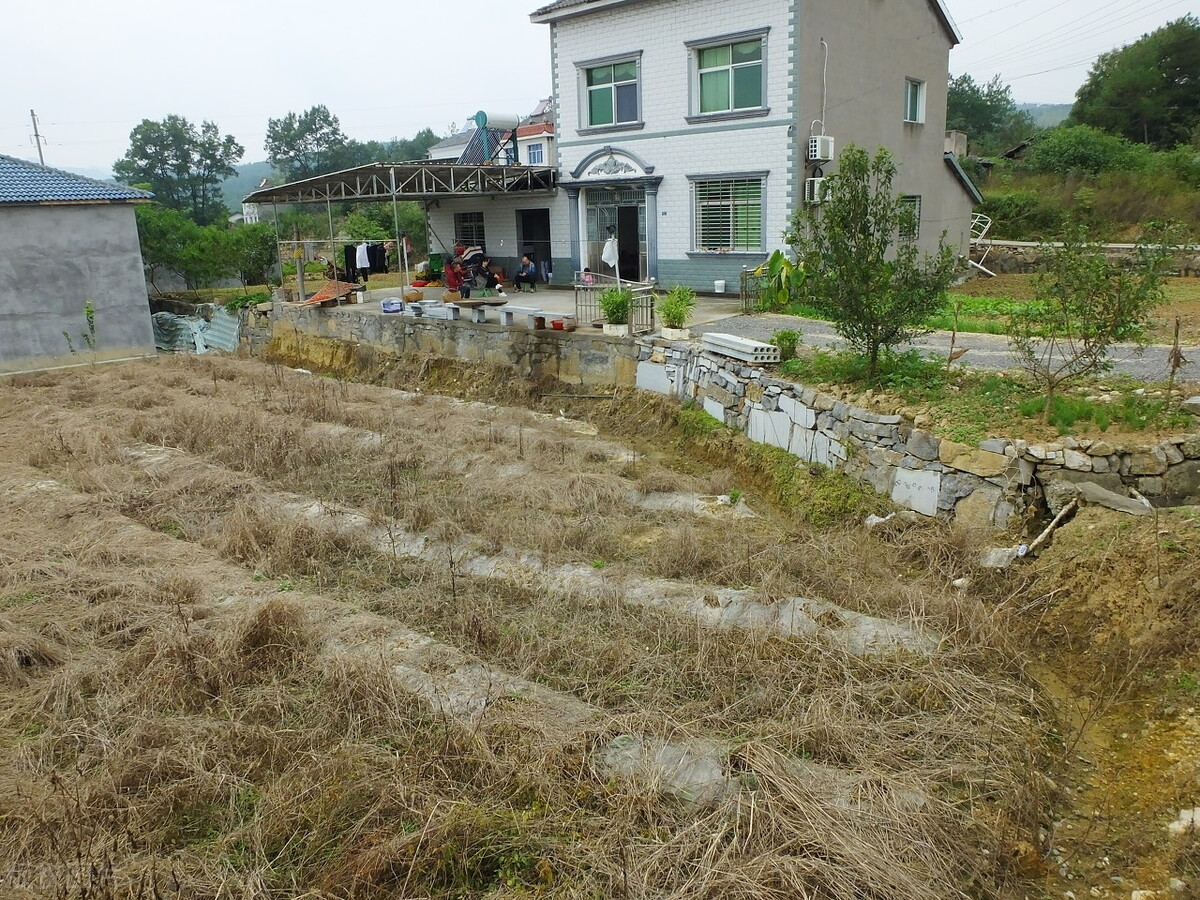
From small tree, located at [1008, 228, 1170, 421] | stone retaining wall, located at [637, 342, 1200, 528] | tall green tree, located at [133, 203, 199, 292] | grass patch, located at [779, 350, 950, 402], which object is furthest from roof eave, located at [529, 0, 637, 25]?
tall green tree, located at [133, 203, 199, 292]

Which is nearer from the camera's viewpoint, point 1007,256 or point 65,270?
point 65,270

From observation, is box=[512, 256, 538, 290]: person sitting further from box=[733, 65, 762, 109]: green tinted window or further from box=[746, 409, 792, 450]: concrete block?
box=[746, 409, 792, 450]: concrete block

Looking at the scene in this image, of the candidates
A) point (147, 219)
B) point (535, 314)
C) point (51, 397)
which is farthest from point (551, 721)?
point (147, 219)

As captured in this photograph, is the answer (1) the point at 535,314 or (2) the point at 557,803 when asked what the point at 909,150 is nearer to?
(1) the point at 535,314

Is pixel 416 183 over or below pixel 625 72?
below

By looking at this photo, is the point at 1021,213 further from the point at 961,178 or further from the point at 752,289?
the point at 752,289

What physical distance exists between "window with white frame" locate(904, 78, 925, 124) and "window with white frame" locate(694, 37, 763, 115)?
5.05 metres

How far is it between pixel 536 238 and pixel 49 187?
10967 millimetres

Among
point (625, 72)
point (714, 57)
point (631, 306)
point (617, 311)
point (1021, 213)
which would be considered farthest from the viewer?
point (1021, 213)

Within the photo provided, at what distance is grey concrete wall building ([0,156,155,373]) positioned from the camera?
59.6ft

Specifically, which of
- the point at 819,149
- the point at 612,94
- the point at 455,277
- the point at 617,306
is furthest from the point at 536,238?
the point at 617,306

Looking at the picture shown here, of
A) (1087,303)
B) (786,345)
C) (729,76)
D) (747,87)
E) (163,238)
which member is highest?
(729,76)

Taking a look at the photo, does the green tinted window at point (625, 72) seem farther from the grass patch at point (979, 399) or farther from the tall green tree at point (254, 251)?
the tall green tree at point (254, 251)

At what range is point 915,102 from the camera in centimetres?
2012
